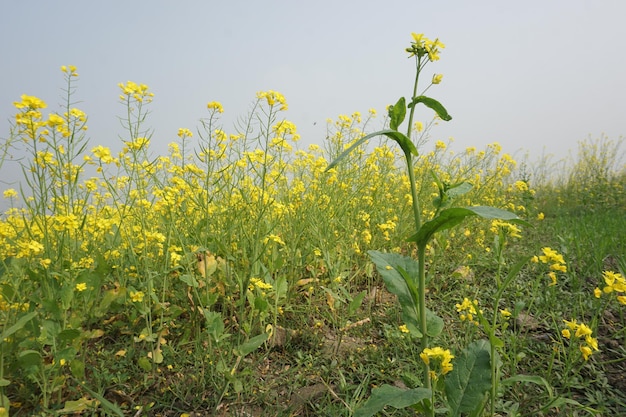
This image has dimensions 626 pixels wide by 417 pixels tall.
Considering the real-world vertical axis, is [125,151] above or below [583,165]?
below

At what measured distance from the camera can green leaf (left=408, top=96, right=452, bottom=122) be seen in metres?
1.08

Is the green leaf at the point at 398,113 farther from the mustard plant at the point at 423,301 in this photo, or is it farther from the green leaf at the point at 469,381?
the green leaf at the point at 469,381

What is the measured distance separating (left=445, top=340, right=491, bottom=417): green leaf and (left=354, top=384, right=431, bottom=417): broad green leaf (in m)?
0.20

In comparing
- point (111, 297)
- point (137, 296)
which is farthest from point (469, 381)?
point (111, 297)

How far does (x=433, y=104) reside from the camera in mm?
1093

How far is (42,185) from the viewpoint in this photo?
1712 millimetres

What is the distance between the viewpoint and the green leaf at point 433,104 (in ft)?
3.54

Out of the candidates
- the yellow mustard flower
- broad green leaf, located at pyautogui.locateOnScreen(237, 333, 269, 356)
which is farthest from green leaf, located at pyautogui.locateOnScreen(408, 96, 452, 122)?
the yellow mustard flower

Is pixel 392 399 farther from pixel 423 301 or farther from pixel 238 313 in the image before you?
pixel 238 313

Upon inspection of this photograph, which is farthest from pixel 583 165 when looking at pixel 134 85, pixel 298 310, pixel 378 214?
pixel 134 85

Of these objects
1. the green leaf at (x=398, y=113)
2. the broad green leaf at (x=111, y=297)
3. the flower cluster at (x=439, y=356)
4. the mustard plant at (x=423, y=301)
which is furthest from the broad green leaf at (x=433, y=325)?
the broad green leaf at (x=111, y=297)

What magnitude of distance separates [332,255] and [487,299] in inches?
38.6

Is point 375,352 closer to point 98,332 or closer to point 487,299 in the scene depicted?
point 487,299

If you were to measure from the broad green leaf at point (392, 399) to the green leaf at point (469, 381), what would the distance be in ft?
0.65
